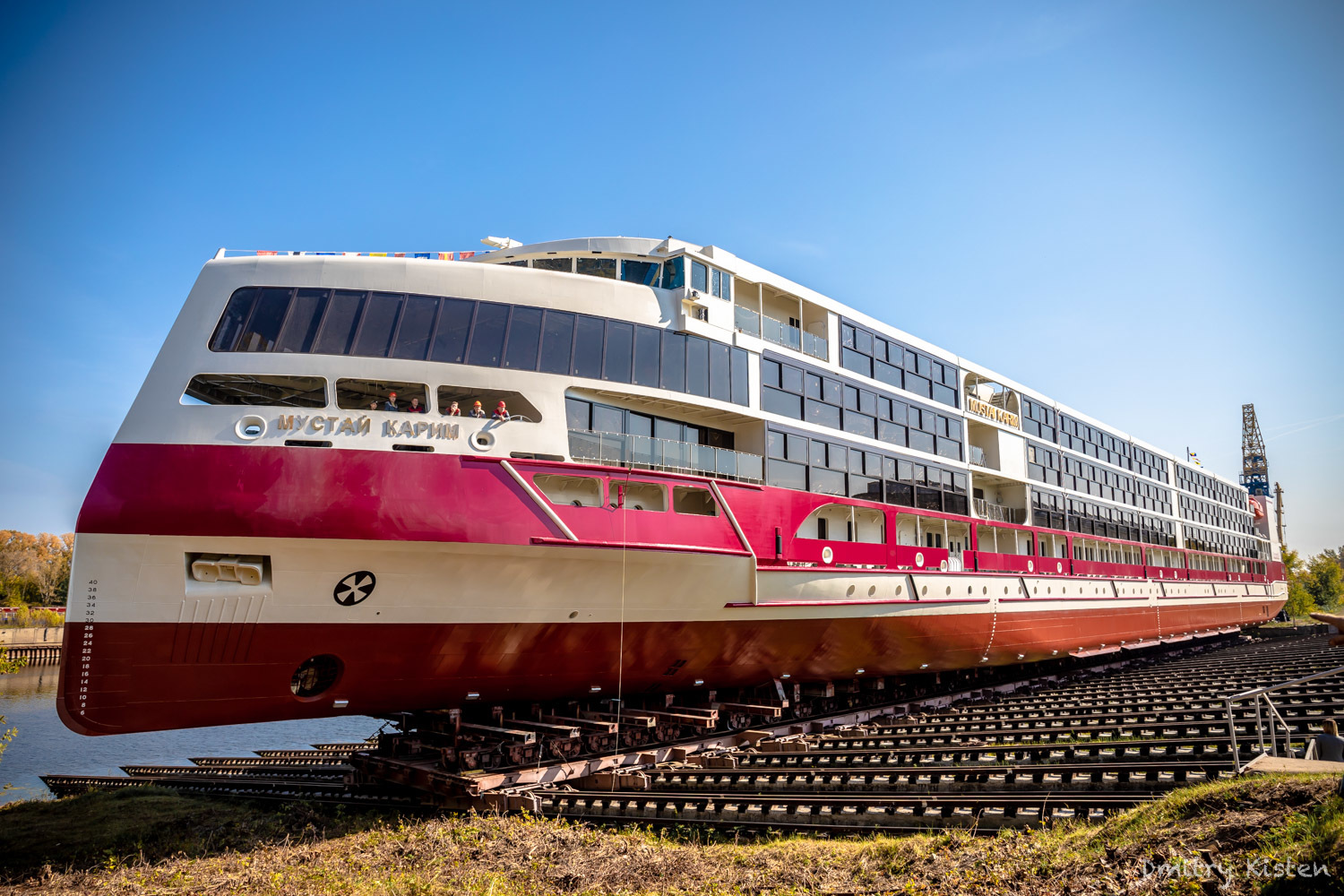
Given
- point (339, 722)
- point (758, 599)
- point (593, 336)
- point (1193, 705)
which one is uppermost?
point (593, 336)

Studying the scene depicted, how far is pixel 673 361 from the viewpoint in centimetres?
1465

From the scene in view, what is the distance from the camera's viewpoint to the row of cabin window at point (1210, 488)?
145 ft

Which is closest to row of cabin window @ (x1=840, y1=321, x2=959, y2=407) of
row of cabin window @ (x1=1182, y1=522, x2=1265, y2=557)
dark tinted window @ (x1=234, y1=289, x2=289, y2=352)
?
dark tinted window @ (x1=234, y1=289, x2=289, y2=352)

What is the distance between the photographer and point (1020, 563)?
78.5 ft

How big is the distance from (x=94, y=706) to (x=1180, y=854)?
1176cm

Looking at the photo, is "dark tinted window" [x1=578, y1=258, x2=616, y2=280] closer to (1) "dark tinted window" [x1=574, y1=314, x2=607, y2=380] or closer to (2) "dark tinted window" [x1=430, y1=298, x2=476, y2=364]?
(1) "dark tinted window" [x1=574, y1=314, x2=607, y2=380]

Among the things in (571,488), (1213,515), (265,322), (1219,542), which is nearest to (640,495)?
(571,488)

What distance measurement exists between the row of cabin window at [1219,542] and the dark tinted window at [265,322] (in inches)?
1797

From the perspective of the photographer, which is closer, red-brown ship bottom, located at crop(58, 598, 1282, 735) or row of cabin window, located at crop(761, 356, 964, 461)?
red-brown ship bottom, located at crop(58, 598, 1282, 735)

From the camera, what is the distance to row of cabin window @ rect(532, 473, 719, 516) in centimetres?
1242

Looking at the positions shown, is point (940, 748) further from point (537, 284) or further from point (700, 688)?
point (537, 284)

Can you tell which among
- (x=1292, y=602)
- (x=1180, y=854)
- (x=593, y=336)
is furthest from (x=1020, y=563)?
(x=1292, y=602)

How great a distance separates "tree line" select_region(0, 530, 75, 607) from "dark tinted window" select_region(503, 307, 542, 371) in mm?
56342

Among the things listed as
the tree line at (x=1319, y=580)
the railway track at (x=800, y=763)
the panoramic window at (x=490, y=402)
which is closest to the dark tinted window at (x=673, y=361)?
the panoramic window at (x=490, y=402)
